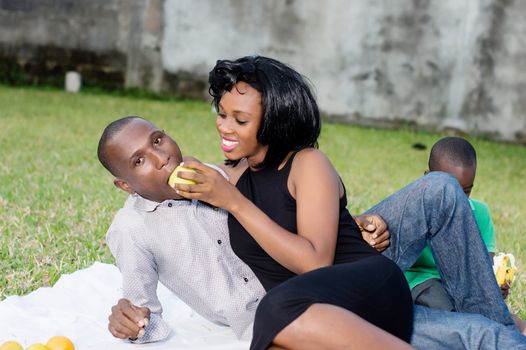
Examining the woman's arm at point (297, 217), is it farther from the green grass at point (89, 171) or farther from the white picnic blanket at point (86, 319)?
the green grass at point (89, 171)

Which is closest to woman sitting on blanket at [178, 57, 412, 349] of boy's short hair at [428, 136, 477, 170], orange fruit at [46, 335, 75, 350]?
orange fruit at [46, 335, 75, 350]

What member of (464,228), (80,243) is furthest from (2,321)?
(464,228)

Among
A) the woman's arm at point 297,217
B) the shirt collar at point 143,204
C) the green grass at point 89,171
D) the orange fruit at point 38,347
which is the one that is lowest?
the green grass at point 89,171

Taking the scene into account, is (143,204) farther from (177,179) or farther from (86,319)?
(86,319)

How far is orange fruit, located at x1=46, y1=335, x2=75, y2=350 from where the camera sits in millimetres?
2842

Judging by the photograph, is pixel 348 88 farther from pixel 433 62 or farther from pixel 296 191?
pixel 296 191

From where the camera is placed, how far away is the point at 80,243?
13.8ft

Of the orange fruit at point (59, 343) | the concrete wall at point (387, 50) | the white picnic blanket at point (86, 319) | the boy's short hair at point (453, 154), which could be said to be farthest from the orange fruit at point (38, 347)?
the concrete wall at point (387, 50)

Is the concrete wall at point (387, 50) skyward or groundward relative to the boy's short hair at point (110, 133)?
groundward

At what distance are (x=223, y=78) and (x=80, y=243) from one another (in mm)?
1798

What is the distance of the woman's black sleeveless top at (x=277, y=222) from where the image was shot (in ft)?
8.90

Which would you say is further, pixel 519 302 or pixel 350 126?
pixel 350 126

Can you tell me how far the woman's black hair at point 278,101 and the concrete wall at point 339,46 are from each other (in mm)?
8705

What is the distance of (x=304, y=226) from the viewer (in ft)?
8.48
